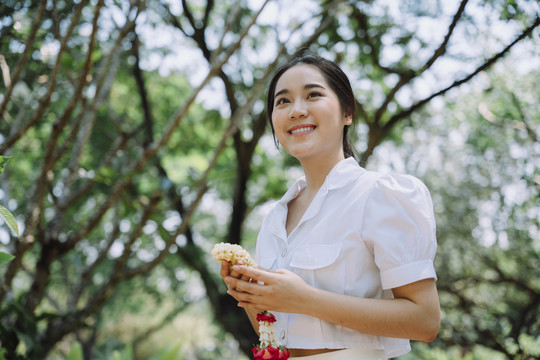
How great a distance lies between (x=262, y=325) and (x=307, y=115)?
2.07ft

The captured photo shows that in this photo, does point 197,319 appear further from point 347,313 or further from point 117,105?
point 347,313

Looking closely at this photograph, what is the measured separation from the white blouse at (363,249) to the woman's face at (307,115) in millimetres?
161

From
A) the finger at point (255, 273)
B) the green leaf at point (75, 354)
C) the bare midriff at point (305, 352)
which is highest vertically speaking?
the finger at point (255, 273)

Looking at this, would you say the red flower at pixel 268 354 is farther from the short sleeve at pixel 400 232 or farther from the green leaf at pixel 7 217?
the green leaf at pixel 7 217

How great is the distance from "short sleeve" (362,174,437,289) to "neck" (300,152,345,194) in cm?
26

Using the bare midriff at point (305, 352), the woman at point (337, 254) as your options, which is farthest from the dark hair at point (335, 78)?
the bare midriff at point (305, 352)

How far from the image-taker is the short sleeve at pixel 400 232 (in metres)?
1.19

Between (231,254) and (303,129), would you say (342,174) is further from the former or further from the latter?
(231,254)

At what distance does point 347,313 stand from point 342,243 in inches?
7.4

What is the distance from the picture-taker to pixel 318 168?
1549 mm

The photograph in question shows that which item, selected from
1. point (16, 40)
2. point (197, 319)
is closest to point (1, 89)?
point (16, 40)

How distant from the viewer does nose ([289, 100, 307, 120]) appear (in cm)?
146

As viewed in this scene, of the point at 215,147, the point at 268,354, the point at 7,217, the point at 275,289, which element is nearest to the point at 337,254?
the point at 275,289

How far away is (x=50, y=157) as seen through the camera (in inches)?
121
